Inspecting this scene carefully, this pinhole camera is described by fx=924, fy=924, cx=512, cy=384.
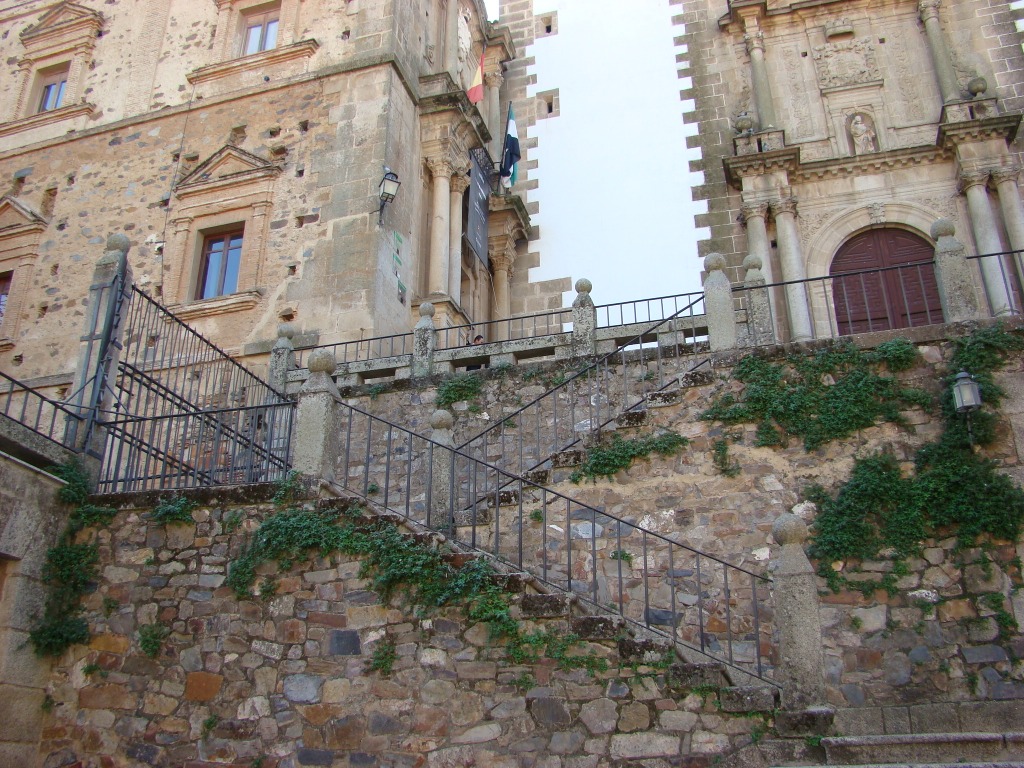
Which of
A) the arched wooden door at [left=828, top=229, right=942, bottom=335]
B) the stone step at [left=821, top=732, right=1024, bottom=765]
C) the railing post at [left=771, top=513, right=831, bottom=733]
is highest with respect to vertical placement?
the arched wooden door at [left=828, top=229, right=942, bottom=335]

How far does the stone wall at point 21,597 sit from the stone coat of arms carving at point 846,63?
1258 cm

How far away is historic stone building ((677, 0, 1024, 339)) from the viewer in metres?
12.8

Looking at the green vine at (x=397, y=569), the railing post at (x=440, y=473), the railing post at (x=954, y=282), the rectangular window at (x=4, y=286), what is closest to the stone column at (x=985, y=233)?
the railing post at (x=954, y=282)

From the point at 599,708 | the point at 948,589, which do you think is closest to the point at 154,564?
the point at 599,708

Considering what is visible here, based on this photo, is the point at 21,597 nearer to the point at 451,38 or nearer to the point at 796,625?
the point at 796,625

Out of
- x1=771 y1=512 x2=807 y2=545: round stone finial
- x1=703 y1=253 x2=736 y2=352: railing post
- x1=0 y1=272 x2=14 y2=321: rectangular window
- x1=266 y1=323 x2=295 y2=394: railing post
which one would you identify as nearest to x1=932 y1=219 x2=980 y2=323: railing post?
x1=703 y1=253 x2=736 y2=352: railing post

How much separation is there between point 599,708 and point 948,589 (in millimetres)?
3187

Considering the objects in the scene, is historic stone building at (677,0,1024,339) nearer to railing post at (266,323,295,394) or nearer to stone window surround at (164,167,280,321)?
railing post at (266,323,295,394)

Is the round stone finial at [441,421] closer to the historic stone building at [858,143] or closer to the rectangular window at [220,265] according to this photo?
the rectangular window at [220,265]

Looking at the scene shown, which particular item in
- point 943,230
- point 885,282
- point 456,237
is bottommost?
point 943,230

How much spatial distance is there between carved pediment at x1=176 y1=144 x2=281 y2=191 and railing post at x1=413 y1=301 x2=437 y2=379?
408cm

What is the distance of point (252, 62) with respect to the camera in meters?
14.4

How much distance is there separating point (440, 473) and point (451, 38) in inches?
414

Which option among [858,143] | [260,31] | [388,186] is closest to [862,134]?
[858,143]
